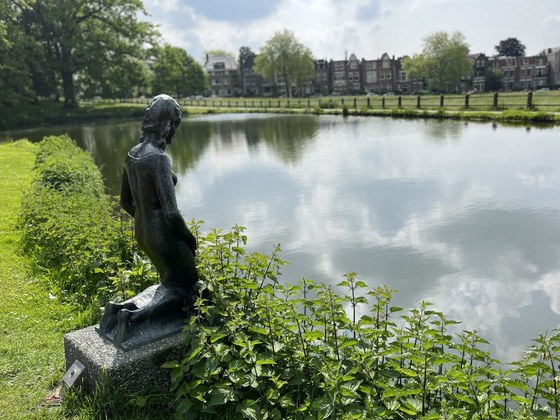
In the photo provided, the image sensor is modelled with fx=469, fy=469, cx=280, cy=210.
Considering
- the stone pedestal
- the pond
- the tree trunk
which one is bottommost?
the pond

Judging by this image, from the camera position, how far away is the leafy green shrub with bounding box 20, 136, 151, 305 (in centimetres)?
537

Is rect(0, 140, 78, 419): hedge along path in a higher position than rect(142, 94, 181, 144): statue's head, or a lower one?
lower

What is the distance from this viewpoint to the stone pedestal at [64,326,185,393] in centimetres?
355

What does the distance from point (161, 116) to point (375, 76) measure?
98.8 meters

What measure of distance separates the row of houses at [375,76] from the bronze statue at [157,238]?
84703 mm

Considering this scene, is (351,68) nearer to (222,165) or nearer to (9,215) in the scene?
(222,165)

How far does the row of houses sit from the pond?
68.9 metres

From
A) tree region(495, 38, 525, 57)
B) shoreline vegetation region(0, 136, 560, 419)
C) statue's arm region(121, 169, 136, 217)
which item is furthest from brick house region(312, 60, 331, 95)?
statue's arm region(121, 169, 136, 217)

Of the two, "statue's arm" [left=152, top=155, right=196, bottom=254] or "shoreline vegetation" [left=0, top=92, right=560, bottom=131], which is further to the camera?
"shoreline vegetation" [left=0, top=92, right=560, bottom=131]

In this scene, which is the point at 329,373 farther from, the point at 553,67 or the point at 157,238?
the point at 553,67

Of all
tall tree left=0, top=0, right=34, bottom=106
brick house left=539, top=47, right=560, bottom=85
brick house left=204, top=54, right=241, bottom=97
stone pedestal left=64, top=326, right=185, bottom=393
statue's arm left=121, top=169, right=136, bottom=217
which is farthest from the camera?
brick house left=204, top=54, right=241, bottom=97

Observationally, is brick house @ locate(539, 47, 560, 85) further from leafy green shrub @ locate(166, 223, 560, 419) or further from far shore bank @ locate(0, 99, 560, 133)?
leafy green shrub @ locate(166, 223, 560, 419)

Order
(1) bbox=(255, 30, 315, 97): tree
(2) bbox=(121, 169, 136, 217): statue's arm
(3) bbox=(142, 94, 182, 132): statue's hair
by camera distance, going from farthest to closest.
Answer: (1) bbox=(255, 30, 315, 97): tree, (2) bbox=(121, 169, 136, 217): statue's arm, (3) bbox=(142, 94, 182, 132): statue's hair

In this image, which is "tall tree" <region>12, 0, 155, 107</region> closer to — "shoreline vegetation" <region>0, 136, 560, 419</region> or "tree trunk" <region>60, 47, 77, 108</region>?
"tree trunk" <region>60, 47, 77, 108</region>
